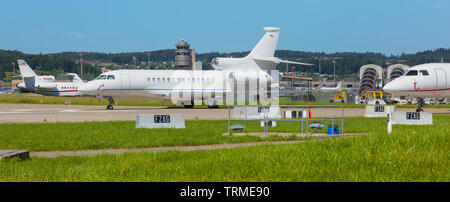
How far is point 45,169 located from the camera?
1016cm

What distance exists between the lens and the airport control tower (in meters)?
178

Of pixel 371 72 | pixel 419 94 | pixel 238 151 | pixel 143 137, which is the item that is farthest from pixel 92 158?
pixel 371 72

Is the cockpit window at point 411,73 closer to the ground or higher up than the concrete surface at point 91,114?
higher up

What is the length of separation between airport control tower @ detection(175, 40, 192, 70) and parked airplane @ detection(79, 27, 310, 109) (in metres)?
134

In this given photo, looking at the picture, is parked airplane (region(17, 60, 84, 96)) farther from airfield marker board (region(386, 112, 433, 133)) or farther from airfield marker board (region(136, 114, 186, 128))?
airfield marker board (region(386, 112, 433, 133))

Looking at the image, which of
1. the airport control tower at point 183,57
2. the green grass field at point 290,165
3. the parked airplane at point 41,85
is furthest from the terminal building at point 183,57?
the green grass field at point 290,165

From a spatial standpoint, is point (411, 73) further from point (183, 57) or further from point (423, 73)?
point (183, 57)

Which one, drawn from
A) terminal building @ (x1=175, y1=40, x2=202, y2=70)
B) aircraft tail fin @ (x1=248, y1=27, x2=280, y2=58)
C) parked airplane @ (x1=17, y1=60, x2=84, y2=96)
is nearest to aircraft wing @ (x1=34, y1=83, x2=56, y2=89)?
parked airplane @ (x1=17, y1=60, x2=84, y2=96)

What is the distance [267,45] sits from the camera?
147ft

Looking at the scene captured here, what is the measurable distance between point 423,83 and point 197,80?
62.2 feet

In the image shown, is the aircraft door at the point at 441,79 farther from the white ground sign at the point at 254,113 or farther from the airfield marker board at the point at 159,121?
the airfield marker board at the point at 159,121

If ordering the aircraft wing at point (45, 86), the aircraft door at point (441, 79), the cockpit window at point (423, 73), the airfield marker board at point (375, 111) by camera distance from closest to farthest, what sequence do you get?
the airfield marker board at point (375, 111), the aircraft door at point (441, 79), the cockpit window at point (423, 73), the aircraft wing at point (45, 86)

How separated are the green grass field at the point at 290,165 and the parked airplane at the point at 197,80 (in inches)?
1106

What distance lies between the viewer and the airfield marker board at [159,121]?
2116cm
